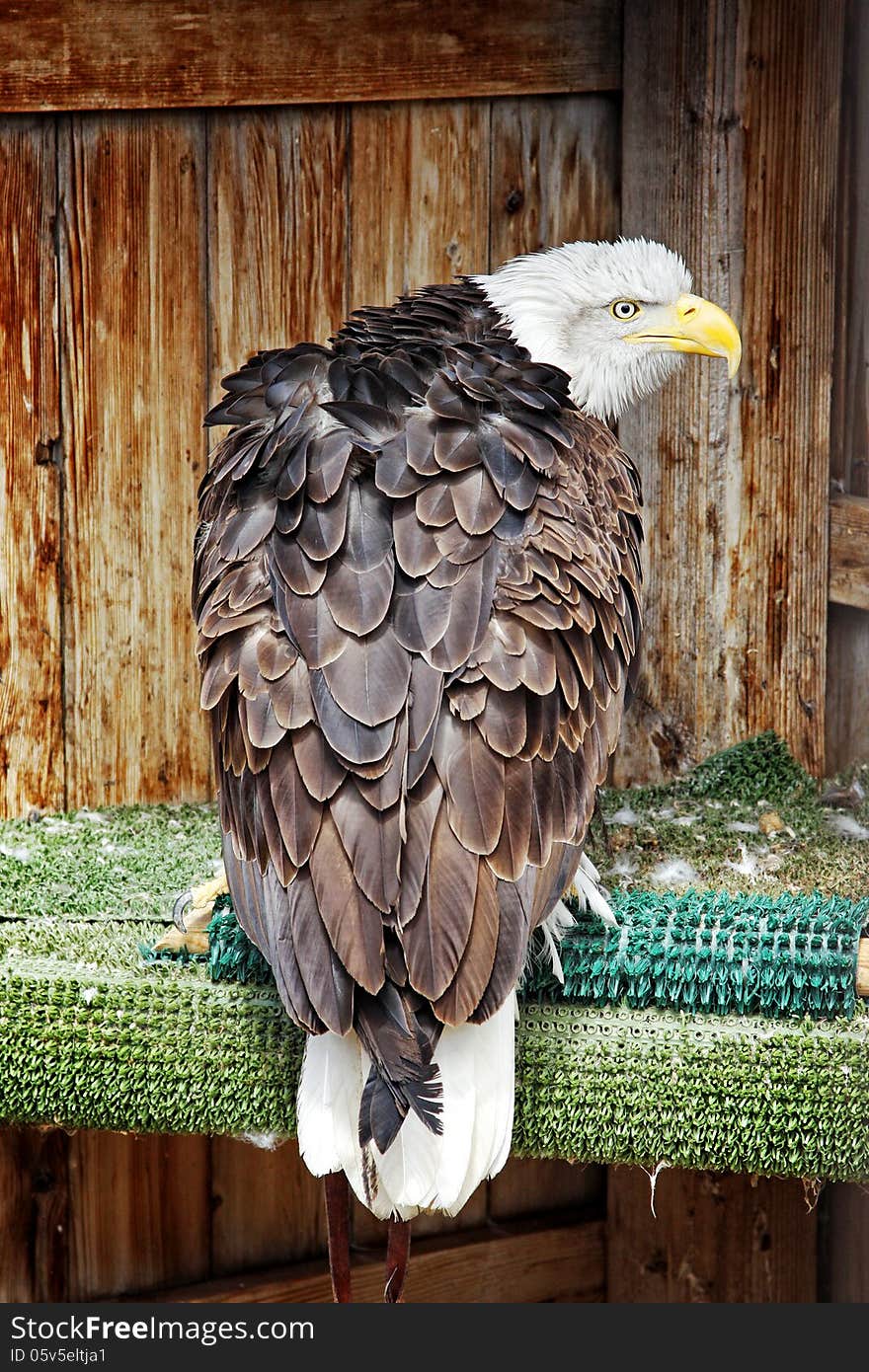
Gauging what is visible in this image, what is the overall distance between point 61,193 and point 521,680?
63.1 inches

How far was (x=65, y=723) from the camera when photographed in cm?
309

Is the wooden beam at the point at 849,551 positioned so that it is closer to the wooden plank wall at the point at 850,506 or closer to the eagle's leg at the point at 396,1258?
the wooden plank wall at the point at 850,506

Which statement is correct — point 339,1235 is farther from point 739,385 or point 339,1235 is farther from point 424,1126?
point 739,385

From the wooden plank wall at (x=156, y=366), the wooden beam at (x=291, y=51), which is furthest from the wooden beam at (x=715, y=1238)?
the wooden beam at (x=291, y=51)

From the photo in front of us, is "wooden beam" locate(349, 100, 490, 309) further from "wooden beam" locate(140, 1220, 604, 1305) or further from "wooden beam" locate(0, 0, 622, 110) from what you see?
"wooden beam" locate(140, 1220, 604, 1305)

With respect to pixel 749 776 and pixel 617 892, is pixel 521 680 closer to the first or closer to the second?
pixel 617 892

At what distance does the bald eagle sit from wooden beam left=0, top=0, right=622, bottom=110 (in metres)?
0.93

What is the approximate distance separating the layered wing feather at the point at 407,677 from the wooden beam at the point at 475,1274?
1485 millimetres

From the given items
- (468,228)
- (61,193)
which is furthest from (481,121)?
(61,193)

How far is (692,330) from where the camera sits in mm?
2639

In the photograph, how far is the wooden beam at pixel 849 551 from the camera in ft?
9.64

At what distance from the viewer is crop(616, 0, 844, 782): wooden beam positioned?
9.45ft

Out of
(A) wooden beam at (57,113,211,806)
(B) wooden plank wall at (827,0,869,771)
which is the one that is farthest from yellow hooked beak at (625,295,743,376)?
(A) wooden beam at (57,113,211,806)

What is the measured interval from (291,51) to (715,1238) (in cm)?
254
